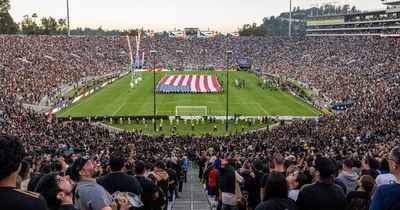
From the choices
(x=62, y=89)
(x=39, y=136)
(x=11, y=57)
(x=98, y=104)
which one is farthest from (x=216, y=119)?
(x=11, y=57)

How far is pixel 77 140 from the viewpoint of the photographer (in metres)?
25.4

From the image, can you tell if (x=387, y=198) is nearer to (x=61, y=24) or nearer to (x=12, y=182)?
(x=12, y=182)

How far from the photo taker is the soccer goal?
42931mm

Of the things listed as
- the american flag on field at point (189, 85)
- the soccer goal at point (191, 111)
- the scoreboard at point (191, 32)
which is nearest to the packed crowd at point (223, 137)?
the scoreboard at point (191, 32)

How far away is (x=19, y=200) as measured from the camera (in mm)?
3414

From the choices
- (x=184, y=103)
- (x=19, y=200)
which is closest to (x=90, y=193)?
(x=19, y=200)

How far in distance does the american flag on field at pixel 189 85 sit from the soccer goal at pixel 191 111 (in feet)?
39.7

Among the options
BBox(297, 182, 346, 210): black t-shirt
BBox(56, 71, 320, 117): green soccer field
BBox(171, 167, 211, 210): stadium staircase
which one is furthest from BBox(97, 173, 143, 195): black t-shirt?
BBox(56, 71, 320, 117): green soccer field

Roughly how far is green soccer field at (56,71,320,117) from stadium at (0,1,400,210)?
252 mm

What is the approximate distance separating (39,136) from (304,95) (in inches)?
1554

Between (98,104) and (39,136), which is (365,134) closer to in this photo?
(39,136)

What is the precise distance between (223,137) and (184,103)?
70.4ft

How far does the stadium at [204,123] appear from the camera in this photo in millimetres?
5379

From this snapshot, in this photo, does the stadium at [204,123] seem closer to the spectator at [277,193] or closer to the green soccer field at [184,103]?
the spectator at [277,193]
